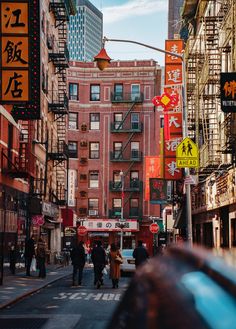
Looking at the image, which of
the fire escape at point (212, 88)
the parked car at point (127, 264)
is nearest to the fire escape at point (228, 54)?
the fire escape at point (212, 88)

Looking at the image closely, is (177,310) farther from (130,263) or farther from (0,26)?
(130,263)

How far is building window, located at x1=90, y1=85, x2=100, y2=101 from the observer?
7944 cm

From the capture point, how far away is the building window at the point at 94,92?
7944 cm

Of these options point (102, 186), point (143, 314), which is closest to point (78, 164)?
point (102, 186)

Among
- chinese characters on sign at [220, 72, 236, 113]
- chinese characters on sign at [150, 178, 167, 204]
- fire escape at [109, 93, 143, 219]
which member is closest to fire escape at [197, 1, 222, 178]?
chinese characters on sign at [220, 72, 236, 113]

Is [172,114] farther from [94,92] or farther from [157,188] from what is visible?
[94,92]

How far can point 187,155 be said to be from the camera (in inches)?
998

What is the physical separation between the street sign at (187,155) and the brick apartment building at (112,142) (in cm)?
5099

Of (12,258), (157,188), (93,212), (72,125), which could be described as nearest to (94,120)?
(72,125)

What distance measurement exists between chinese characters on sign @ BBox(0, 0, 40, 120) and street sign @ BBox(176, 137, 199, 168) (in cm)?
566

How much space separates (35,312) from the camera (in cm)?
1631

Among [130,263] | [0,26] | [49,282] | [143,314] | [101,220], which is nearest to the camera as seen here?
[143,314]

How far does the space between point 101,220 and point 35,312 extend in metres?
60.5

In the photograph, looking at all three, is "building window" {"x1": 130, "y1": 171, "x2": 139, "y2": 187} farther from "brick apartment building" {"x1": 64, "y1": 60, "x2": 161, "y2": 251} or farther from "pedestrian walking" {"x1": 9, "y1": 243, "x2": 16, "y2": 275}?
"pedestrian walking" {"x1": 9, "y1": 243, "x2": 16, "y2": 275}
